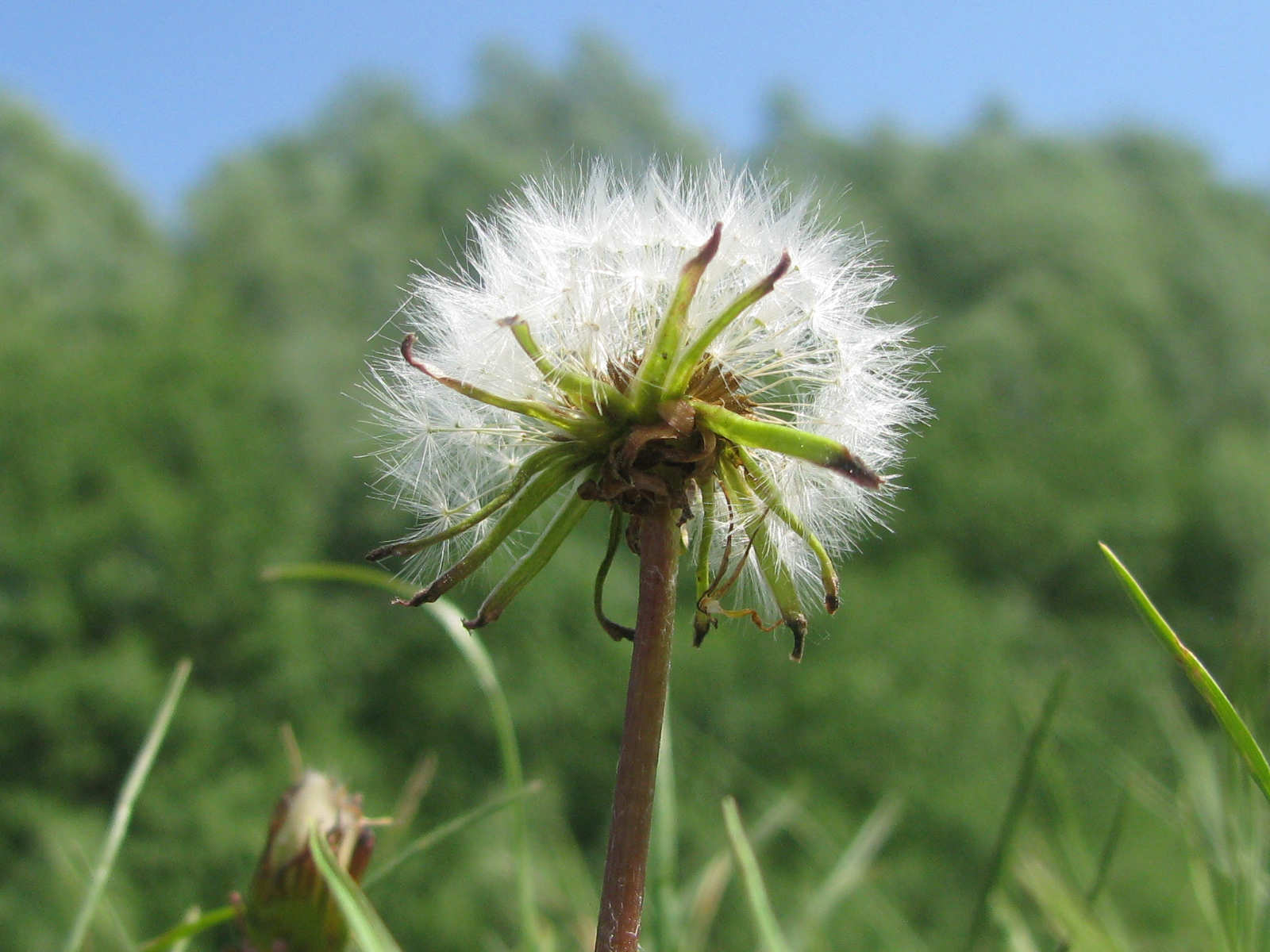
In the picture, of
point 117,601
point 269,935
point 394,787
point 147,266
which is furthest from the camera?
point 147,266

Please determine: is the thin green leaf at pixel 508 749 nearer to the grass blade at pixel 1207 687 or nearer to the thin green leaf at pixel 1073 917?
the thin green leaf at pixel 1073 917

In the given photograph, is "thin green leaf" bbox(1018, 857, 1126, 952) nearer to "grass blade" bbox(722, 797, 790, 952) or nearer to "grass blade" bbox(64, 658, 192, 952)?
"grass blade" bbox(722, 797, 790, 952)

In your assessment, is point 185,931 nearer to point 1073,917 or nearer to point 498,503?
point 498,503

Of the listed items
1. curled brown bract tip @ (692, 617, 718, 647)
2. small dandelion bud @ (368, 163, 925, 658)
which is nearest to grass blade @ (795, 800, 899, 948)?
small dandelion bud @ (368, 163, 925, 658)

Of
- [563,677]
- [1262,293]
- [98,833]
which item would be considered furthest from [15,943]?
[1262,293]

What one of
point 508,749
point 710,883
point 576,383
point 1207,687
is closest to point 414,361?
point 576,383

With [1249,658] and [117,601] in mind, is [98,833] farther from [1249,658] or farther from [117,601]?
[1249,658]

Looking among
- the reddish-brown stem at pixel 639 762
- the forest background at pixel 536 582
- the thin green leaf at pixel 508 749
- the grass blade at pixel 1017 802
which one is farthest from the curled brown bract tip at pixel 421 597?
the forest background at pixel 536 582
